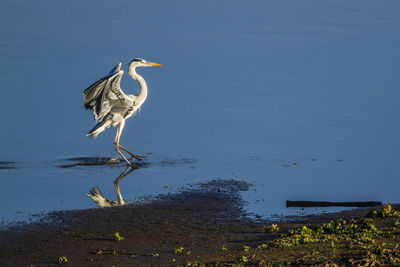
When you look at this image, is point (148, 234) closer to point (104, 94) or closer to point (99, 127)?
point (104, 94)

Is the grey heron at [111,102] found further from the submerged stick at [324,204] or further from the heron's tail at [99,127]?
the submerged stick at [324,204]

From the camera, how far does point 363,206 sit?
9781 mm

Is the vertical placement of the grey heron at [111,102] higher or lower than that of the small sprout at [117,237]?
higher

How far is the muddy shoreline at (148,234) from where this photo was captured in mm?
7465

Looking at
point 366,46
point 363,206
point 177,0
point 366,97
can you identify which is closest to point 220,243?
point 363,206

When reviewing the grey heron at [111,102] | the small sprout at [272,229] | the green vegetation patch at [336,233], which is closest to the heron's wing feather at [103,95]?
the grey heron at [111,102]

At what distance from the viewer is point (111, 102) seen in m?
12.6

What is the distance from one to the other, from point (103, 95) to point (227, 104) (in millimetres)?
4129

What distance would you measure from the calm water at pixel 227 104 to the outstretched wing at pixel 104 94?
90 centimetres

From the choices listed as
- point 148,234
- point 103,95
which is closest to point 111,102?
point 103,95

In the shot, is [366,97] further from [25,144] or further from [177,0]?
[177,0]

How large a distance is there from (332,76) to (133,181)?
27.2 ft

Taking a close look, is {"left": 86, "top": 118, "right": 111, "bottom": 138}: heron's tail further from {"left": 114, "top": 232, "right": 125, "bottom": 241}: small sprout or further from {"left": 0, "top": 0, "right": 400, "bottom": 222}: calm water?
{"left": 114, "top": 232, "right": 125, "bottom": 241}: small sprout

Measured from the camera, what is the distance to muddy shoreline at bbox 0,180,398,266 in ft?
24.5
